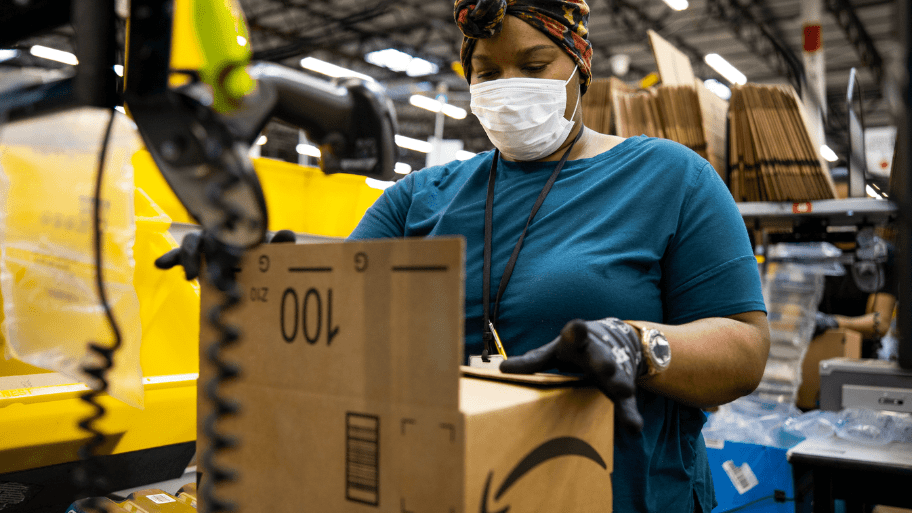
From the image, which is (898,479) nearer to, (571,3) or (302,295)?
(571,3)

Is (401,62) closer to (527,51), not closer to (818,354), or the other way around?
(818,354)

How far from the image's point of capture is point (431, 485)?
54cm

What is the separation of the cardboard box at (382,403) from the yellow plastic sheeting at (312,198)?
241cm

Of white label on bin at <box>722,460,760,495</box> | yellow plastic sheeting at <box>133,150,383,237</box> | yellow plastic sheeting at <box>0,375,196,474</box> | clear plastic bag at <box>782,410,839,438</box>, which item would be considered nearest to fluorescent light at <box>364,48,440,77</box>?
yellow plastic sheeting at <box>133,150,383,237</box>

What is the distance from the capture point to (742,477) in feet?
8.46

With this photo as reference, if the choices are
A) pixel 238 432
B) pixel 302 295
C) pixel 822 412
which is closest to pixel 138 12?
pixel 302 295

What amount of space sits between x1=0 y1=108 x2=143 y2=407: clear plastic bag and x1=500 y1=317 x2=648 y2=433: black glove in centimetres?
52

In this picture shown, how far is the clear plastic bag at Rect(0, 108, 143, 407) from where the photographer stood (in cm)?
80

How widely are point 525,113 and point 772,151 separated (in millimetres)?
1910

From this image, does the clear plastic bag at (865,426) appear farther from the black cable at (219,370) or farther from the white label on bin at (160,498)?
the black cable at (219,370)

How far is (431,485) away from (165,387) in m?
1.26

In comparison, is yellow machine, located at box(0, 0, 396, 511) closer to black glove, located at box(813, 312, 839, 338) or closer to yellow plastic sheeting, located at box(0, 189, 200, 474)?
yellow plastic sheeting, located at box(0, 189, 200, 474)

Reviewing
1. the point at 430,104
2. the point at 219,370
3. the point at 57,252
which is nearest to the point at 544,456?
the point at 219,370

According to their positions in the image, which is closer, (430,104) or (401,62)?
(430,104)
